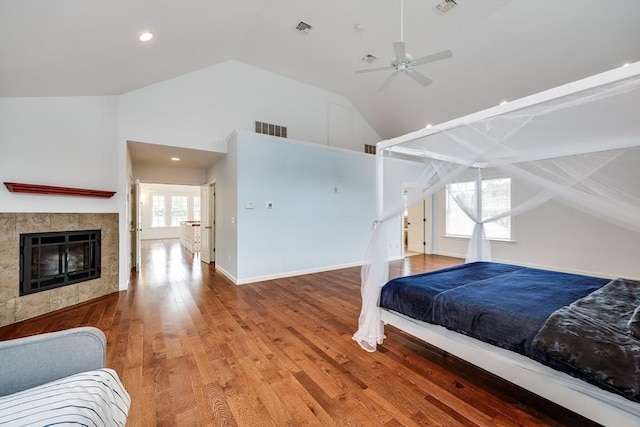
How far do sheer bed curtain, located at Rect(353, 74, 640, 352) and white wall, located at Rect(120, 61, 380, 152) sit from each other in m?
3.56

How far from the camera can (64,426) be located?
85 cm

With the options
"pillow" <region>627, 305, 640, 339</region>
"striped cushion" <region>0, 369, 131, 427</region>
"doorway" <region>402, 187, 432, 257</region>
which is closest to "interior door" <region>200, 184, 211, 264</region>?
"doorway" <region>402, 187, 432, 257</region>

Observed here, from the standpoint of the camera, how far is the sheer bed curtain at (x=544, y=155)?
216 centimetres

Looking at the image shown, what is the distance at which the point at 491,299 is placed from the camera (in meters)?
2.03

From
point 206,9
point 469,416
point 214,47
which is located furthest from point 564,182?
point 214,47

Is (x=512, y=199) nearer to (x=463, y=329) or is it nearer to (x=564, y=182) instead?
(x=564, y=182)

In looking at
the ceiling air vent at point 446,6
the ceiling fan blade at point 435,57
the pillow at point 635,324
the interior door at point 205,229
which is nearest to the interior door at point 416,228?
the ceiling air vent at point 446,6

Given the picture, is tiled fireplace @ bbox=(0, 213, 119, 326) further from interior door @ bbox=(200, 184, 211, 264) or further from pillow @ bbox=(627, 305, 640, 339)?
pillow @ bbox=(627, 305, 640, 339)

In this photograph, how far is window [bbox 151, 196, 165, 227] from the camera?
1198cm

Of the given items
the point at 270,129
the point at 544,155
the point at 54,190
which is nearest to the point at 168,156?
the point at 270,129

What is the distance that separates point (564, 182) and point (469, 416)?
2.35 m

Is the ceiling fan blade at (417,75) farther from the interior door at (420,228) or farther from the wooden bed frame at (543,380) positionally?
the interior door at (420,228)

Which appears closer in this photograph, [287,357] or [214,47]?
[287,357]

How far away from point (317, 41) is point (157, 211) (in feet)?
36.1
